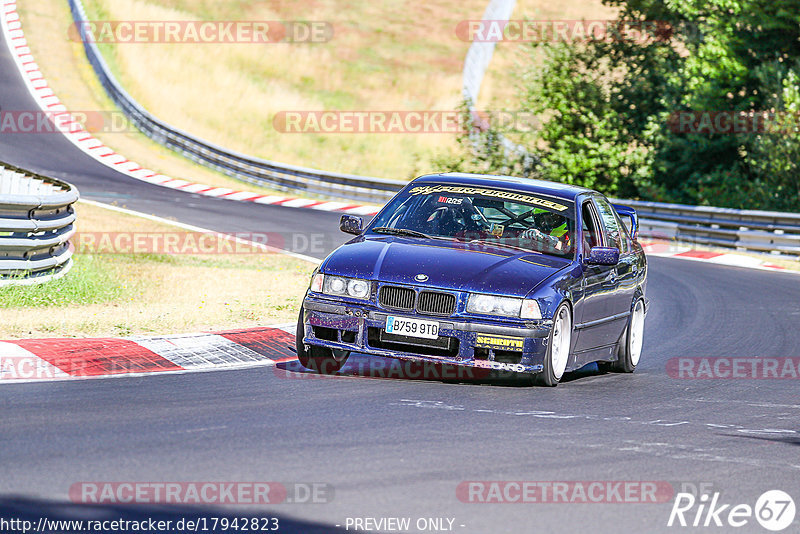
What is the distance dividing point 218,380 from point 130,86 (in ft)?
128

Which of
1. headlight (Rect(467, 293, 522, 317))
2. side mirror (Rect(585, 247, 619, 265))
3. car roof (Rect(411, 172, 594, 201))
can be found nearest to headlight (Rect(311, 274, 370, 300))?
headlight (Rect(467, 293, 522, 317))

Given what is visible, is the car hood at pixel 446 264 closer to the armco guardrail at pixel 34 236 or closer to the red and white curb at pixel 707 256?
the armco guardrail at pixel 34 236

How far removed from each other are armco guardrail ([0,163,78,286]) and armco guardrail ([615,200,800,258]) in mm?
16050

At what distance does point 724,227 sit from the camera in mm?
26625

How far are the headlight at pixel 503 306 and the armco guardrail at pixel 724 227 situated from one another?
17.4m

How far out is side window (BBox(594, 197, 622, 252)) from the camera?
35.4ft

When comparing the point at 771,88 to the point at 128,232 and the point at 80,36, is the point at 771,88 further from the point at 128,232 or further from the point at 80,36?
the point at 80,36

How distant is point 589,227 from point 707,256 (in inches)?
583

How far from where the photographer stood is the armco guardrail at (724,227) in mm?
24797

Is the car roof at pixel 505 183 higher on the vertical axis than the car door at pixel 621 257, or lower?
higher

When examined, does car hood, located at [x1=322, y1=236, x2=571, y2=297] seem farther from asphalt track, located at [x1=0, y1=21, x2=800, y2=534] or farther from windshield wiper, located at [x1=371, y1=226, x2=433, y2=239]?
asphalt track, located at [x1=0, y1=21, x2=800, y2=534]

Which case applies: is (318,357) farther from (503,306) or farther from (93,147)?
(93,147)

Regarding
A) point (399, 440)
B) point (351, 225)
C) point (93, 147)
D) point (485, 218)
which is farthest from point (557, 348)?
point (93, 147)

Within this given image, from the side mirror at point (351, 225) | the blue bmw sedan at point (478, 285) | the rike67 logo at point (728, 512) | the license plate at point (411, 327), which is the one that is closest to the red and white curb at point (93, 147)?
the blue bmw sedan at point (478, 285)
